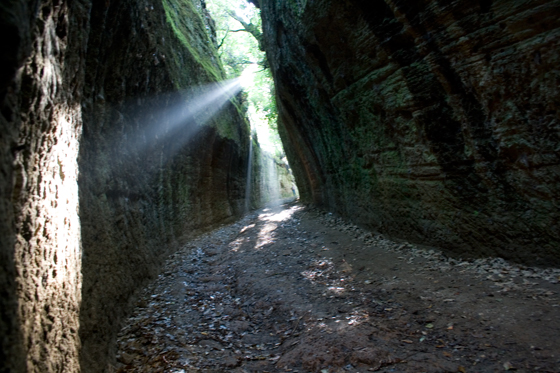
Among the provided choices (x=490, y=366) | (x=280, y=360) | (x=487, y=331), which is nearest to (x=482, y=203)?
(x=487, y=331)

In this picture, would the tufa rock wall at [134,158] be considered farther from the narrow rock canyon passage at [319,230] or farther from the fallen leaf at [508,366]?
the fallen leaf at [508,366]

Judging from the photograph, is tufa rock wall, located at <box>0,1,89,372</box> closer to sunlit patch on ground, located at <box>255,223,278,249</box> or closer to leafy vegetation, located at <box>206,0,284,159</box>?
sunlit patch on ground, located at <box>255,223,278,249</box>

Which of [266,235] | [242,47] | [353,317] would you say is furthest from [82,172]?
[242,47]

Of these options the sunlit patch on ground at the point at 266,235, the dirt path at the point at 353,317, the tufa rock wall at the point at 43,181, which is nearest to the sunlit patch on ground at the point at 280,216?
the sunlit patch on ground at the point at 266,235

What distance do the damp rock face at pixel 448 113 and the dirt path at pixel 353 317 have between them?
0.83 meters

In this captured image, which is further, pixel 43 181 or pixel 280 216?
pixel 280 216

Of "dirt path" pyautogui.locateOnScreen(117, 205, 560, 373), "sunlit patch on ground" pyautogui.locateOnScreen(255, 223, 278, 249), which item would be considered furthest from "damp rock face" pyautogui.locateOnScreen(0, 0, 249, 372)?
Answer: "sunlit patch on ground" pyautogui.locateOnScreen(255, 223, 278, 249)

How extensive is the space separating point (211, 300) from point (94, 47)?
15.6 feet

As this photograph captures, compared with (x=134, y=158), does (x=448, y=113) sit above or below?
below

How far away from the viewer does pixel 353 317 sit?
495 cm

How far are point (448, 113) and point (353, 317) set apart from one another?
14.6ft

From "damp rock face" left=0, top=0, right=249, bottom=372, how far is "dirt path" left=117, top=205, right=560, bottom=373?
0.78 metres

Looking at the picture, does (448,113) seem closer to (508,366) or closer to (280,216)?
(508,366)

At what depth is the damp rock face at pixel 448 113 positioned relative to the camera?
5266 mm
